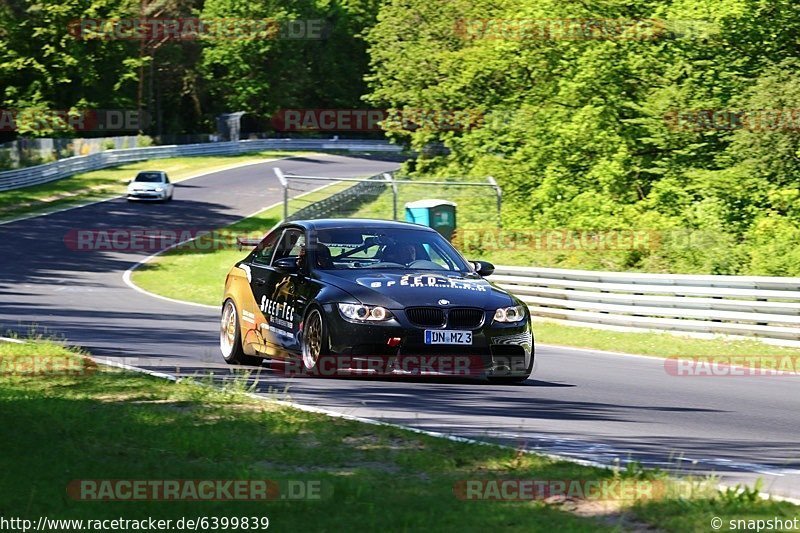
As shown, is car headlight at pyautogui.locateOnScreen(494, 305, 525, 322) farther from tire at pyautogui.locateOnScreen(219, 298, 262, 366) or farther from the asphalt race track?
tire at pyautogui.locateOnScreen(219, 298, 262, 366)

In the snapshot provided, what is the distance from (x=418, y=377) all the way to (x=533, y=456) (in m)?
4.70

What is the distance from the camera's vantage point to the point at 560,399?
1126 cm

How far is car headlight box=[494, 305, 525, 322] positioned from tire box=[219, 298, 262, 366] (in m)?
3.31

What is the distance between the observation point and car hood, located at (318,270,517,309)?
11328 millimetres

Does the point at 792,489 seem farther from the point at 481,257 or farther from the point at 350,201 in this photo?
the point at 350,201

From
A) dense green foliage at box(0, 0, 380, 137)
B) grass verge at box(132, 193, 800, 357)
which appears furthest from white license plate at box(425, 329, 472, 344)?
dense green foliage at box(0, 0, 380, 137)

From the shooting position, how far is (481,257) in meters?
28.8

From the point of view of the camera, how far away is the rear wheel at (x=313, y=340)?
1144cm

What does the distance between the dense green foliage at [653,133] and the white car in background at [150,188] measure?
20.1 metres

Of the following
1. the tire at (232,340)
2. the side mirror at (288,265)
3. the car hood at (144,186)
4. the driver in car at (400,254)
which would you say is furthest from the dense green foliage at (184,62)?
the driver in car at (400,254)

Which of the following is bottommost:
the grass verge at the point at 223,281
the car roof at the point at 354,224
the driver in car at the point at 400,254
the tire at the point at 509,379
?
the grass verge at the point at 223,281

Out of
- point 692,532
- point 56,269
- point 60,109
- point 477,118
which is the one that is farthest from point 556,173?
point 60,109

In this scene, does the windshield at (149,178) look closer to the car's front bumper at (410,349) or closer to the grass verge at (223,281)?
the grass verge at (223,281)

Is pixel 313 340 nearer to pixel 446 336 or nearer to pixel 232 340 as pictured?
pixel 446 336
